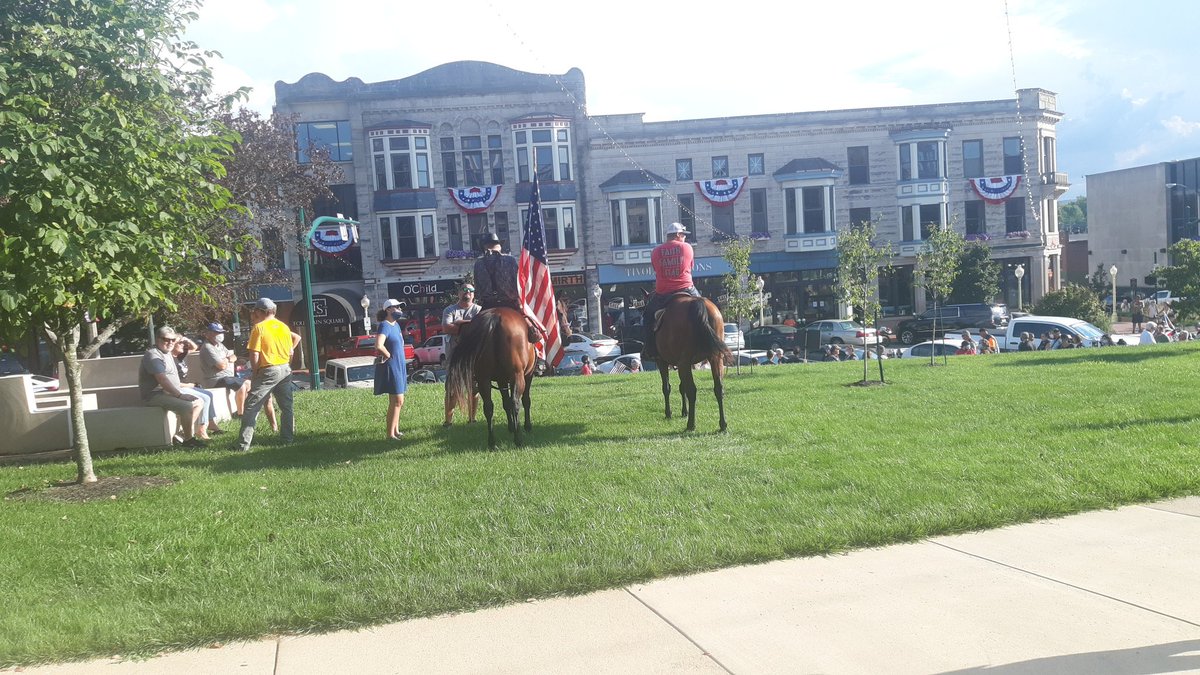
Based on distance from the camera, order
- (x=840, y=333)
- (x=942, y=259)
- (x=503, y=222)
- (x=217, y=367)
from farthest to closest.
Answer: (x=503, y=222) < (x=840, y=333) < (x=942, y=259) < (x=217, y=367)

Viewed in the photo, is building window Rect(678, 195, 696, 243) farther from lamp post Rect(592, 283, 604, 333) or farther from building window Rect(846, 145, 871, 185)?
building window Rect(846, 145, 871, 185)

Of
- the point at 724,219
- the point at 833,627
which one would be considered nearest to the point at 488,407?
the point at 833,627

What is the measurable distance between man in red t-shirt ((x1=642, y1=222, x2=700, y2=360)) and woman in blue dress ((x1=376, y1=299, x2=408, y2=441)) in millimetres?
3132

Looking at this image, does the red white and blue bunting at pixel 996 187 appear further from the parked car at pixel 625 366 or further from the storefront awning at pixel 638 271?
the parked car at pixel 625 366

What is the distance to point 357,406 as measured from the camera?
1407 cm

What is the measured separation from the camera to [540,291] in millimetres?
11070

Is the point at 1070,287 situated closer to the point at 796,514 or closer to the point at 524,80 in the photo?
the point at 524,80

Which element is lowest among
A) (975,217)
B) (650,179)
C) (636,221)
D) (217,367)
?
(217,367)

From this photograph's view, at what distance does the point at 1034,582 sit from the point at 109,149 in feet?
26.2

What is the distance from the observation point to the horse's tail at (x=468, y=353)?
9.76 metres

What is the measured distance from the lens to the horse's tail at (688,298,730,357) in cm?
1045

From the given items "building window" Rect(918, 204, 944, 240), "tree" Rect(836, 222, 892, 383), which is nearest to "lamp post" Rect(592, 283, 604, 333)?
"building window" Rect(918, 204, 944, 240)

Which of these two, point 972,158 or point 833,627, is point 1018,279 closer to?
point 972,158

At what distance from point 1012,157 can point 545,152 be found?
2446 centimetres
